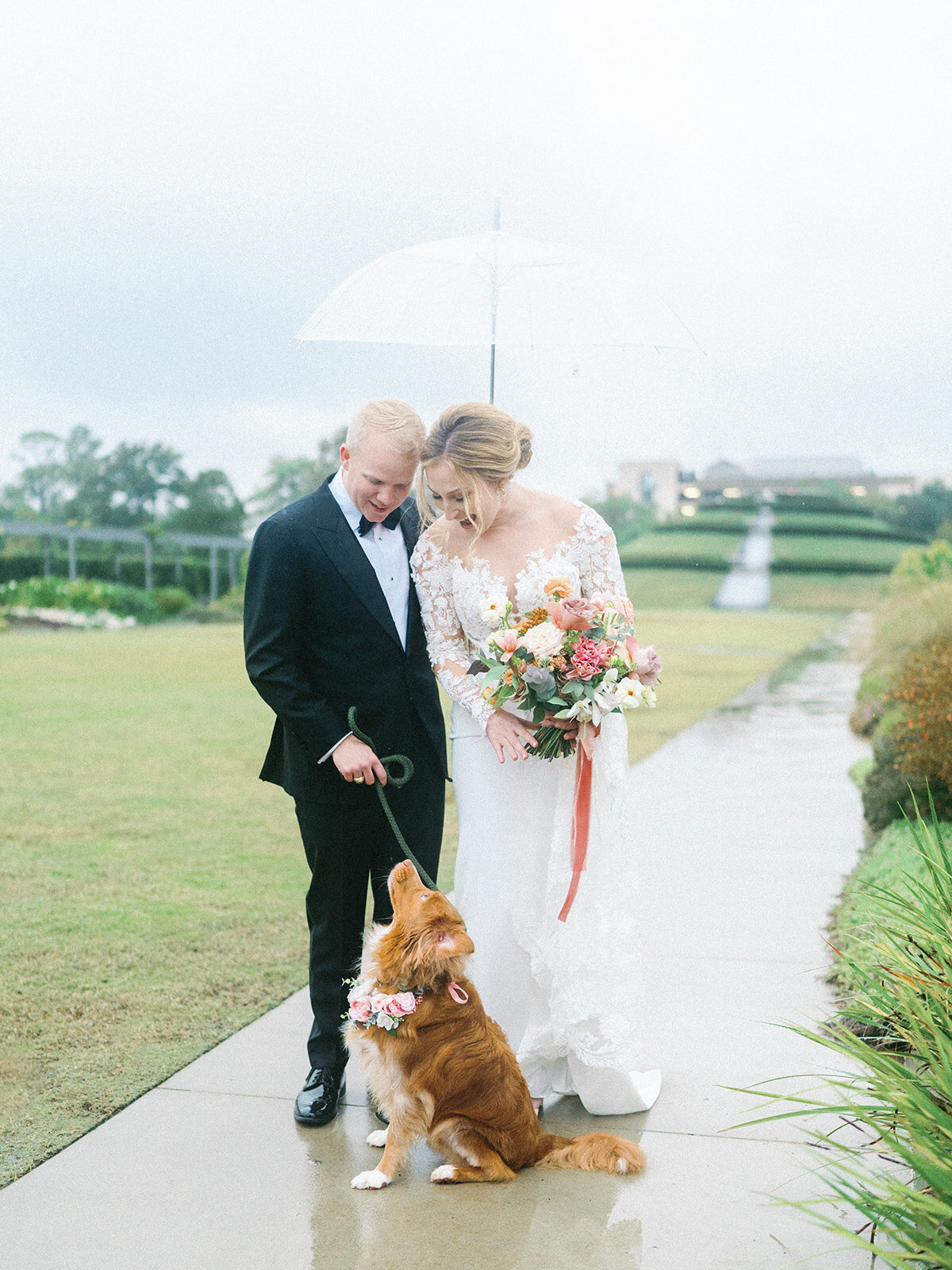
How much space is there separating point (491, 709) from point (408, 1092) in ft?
3.80

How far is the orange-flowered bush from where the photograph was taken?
21.7 feet

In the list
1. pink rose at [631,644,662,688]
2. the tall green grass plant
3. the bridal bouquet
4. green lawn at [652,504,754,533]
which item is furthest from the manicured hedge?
the tall green grass plant

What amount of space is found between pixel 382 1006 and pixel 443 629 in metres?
1.22

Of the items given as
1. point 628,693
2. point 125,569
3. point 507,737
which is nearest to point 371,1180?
point 507,737

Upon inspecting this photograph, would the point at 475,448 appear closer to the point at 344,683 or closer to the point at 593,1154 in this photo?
the point at 344,683

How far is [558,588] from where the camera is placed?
11.5 ft

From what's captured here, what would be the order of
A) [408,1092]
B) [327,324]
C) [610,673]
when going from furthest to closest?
[327,324], [610,673], [408,1092]

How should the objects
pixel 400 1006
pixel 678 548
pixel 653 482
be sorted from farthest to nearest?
pixel 678 548, pixel 653 482, pixel 400 1006

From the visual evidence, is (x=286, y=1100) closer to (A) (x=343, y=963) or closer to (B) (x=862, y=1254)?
(A) (x=343, y=963)

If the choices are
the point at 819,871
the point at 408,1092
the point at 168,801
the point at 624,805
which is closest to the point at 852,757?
the point at 819,871

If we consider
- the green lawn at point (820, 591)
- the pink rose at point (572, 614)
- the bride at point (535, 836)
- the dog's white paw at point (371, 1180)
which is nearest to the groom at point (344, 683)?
the bride at point (535, 836)

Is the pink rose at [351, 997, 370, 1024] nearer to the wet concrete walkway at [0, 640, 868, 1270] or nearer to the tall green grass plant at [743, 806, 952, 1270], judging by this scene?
the wet concrete walkway at [0, 640, 868, 1270]

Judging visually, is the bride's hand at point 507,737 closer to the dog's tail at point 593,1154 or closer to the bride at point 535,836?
the bride at point 535,836

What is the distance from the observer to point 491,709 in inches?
142
